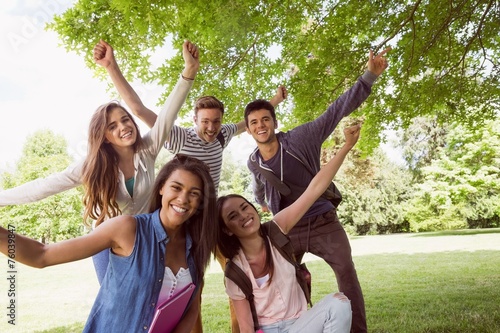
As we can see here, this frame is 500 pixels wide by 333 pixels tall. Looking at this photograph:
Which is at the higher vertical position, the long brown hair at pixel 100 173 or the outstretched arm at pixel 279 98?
the outstretched arm at pixel 279 98

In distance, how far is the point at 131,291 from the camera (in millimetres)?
1838

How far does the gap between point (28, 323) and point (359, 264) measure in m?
8.44

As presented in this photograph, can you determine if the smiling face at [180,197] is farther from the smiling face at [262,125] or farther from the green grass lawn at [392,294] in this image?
the green grass lawn at [392,294]

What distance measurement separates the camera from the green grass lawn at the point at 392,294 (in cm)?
504

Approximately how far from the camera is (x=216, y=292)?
9203 mm

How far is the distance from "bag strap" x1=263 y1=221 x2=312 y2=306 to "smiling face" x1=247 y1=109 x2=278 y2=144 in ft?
2.56

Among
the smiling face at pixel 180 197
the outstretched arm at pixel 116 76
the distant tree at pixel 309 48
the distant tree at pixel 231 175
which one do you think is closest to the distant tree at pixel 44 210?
the distant tree at pixel 309 48

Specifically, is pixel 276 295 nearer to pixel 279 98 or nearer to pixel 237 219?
→ pixel 237 219

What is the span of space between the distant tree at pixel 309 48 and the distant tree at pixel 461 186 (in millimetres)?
15007

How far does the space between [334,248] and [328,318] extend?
93cm

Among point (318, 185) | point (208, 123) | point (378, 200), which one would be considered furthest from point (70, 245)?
point (378, 200)

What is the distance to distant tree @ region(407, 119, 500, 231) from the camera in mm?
19750

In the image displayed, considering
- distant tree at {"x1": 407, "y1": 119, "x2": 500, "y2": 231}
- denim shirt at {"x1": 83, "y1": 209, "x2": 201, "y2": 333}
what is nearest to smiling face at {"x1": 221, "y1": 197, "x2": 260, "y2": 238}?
denim shirt at {"x1": 83, "y1": 209, "x2": 201, "y2": 333}

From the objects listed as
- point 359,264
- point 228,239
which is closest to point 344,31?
point 228,239
